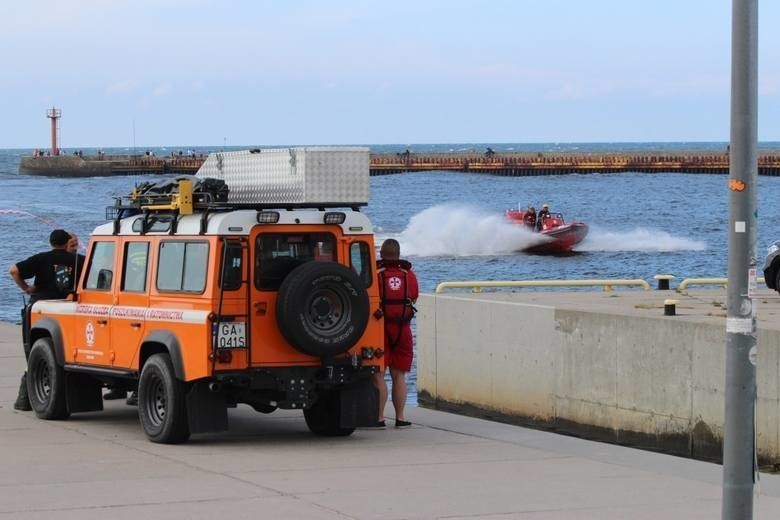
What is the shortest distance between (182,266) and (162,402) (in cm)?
119

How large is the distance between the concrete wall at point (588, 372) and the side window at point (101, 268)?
413cm

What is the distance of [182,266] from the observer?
492 inches

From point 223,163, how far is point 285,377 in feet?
6.98

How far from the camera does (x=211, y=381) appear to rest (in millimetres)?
11945

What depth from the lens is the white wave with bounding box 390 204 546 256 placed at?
64.9m

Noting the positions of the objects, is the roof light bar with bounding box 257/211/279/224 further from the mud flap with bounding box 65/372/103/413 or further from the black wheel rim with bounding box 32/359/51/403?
the black wheel rim with bounding box 32/359/51/403

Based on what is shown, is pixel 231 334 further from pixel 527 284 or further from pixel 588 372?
pixel 527 284

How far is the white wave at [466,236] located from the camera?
6494cm

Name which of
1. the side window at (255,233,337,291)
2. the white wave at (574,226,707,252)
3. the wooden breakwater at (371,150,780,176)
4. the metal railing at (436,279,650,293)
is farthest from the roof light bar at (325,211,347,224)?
the wooden breakwater at (371,150,780,176)

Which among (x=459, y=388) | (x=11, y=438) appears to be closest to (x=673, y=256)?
(x=459, y=388)

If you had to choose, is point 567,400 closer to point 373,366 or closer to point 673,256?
point 373,366

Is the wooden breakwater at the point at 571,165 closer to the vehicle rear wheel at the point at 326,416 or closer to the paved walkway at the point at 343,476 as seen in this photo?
the vehicle rear wheel at the point at 326,416

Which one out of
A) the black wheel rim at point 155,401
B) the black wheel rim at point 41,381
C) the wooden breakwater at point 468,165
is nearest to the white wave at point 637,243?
the black wheel rim at point 41,381

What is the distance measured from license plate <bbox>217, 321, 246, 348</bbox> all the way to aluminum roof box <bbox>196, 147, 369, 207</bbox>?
1160 mm
